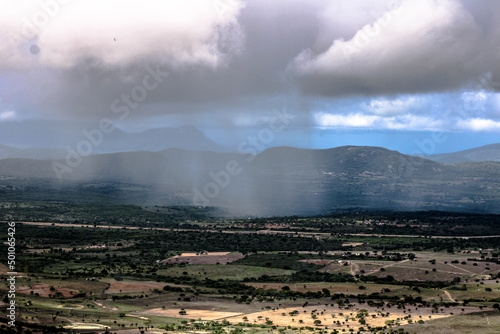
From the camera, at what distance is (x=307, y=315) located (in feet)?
195

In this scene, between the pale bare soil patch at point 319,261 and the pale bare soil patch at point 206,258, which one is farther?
the pale bare soil patch at point 206,258

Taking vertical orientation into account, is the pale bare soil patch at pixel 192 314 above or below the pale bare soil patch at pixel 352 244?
below

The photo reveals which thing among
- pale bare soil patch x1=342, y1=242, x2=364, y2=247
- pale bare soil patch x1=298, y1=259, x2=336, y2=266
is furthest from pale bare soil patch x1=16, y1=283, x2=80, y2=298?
pale bare soil patch x1=342, y1=242, x2=364, y2=247

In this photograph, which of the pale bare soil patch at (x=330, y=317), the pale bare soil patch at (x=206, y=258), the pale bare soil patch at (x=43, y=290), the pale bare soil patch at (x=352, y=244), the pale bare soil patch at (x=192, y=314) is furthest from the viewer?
the pale bare soil patch at (x=352, y=244)

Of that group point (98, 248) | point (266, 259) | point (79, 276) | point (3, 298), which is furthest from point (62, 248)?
point (3, 298)

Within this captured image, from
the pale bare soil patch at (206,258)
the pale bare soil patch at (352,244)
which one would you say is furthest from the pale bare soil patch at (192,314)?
the pale bare soil patch at (352,244)

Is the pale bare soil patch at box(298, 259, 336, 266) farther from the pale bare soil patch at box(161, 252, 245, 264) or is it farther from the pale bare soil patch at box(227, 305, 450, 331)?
the pale bare soil patch at box(227, 305, 450, 331)

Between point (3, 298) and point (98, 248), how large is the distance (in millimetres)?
64047

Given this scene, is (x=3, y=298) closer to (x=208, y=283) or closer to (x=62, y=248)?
(x=208, y=283)

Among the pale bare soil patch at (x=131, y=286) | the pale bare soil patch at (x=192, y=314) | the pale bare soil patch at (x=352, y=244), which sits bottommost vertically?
the pale bare soil patch at (x=192, y=314)

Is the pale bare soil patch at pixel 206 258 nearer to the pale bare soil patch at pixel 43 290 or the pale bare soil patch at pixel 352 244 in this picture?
the pale bare soil patch at pixel 352 244

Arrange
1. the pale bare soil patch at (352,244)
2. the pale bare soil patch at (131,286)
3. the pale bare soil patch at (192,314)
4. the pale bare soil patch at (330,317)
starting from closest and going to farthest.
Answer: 1. the pale bare soil patch at (330,317)
2. the pale bare soil patch at (192,314)
3. the pale bare soil patch at (131,286)
4. the pale bare soil patch at (352,244)

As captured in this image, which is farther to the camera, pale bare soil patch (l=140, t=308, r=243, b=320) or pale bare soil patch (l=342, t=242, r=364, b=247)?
pale bare soil patch (l=342, t=242, r=364, b=247)

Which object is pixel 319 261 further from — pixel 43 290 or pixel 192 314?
pixel 43 290
